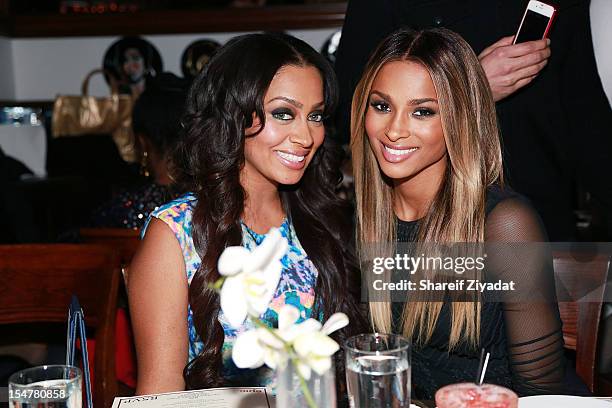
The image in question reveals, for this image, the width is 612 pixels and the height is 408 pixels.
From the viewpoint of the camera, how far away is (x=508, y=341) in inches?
67.2

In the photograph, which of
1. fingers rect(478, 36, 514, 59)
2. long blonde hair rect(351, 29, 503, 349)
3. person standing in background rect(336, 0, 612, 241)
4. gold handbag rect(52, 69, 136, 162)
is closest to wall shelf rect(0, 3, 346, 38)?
gold handbag rect(52, 69, 136, 162)

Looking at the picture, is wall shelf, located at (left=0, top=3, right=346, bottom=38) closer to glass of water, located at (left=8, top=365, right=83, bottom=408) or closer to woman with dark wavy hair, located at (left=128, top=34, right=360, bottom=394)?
woman with dark wavy hair, located at (left=128, top=34, right=360, bottom=394)

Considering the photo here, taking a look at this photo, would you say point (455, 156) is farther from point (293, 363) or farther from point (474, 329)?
point (293, 363)

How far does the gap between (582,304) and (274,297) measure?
2.30 feet

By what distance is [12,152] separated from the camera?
5.41 meters

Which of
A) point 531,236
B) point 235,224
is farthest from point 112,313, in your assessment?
point 531,236

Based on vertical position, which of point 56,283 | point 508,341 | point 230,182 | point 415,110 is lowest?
point 508,341

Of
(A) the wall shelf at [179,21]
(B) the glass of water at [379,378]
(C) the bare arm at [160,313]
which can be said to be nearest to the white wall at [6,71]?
(A) the wall shelf at [179,21]

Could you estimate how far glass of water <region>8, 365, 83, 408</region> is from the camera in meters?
0.98

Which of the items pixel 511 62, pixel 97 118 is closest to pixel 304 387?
pixel 511 62

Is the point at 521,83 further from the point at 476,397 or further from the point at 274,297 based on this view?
the point at 476,397

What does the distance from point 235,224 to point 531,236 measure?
0.67 metres

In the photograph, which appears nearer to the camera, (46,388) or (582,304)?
(46,388)

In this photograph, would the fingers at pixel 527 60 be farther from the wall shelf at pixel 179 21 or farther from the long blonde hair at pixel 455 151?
the wall shelf at pixel 179 21
